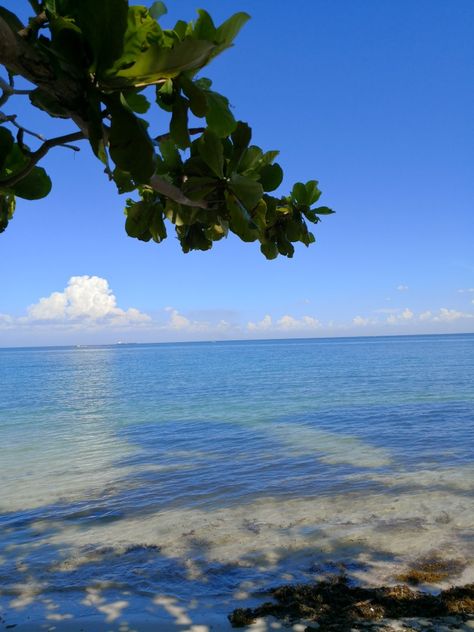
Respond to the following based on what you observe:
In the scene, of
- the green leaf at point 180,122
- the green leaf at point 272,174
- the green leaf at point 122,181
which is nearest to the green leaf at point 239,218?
the green leaf at point 272,174

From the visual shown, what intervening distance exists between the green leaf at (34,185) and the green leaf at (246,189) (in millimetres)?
730

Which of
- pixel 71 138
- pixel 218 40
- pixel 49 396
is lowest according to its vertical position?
pixel 49 396

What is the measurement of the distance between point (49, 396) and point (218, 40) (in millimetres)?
30101

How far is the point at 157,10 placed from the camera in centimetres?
168

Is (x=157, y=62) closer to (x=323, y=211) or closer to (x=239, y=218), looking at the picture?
(x=239, y=218)

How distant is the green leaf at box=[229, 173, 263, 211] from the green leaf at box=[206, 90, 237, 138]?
219mm

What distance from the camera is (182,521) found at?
7.25 m

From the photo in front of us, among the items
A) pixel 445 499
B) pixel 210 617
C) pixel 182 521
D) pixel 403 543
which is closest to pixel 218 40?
pixel 210 617

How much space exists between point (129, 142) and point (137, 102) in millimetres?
243

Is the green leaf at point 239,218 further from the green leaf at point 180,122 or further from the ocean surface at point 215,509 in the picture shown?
the ocean surface at point 215,509

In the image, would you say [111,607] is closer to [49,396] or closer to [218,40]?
[218,40]

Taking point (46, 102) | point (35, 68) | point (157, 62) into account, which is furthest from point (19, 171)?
point (157, 62)

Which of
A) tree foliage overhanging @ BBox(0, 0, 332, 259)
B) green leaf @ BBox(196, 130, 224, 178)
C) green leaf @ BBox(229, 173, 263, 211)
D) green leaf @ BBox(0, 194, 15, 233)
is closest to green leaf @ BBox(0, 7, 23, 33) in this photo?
tree foliage overhanging @ BBox(0, 0, 332, 259)

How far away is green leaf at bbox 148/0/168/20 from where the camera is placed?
168 centimetres
